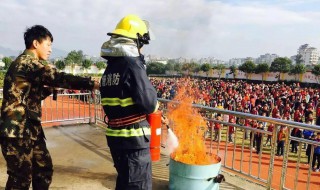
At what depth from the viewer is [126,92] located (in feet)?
7.41

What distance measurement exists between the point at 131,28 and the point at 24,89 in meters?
1.20

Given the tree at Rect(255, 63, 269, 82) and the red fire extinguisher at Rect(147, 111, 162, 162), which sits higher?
the tree at Rect(255, 63, 269, 82)

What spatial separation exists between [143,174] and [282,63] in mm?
57530

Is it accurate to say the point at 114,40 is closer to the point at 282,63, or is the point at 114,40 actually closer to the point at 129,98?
the point at 129,98

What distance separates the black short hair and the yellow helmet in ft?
2.68

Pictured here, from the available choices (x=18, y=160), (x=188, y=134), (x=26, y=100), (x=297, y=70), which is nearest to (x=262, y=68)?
(x=297, y=70)

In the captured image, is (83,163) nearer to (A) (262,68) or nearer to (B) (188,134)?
(B) (188,134)

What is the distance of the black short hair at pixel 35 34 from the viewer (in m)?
2.80

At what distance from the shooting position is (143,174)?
2355 mm

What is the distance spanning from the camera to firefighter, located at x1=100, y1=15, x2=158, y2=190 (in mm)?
2227

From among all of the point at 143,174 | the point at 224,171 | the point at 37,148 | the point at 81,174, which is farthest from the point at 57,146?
the point at 143,174

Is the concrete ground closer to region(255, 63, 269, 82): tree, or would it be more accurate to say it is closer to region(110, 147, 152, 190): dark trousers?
region(110, 147, 152, 190): dark trousers

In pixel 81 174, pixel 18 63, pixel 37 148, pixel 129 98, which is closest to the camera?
pixel 129 98

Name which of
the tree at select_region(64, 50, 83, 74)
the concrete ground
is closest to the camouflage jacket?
the concrete ground
